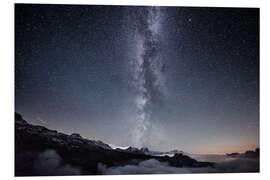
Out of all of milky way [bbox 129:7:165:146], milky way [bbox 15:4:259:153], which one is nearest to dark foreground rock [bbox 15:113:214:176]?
milky way [bbox 15:4:259:153]

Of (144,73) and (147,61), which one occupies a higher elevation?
(147,61)

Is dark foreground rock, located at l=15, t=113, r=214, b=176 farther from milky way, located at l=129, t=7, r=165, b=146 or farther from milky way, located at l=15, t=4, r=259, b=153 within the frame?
milky way, located at l=129, t=7, r=165, b=146

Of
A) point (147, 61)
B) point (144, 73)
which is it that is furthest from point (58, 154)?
point (147, 61)

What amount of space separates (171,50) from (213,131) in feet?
3.49

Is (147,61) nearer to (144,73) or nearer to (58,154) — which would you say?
(144,73)

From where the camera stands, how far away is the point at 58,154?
171 inches

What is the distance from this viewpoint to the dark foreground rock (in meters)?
4.30

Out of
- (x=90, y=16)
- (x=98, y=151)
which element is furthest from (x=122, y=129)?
(x=90, y=16)

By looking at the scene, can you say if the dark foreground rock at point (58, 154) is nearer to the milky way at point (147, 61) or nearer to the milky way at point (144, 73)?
the milky way at point (144, 73)

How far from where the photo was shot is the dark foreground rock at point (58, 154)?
4.30m
